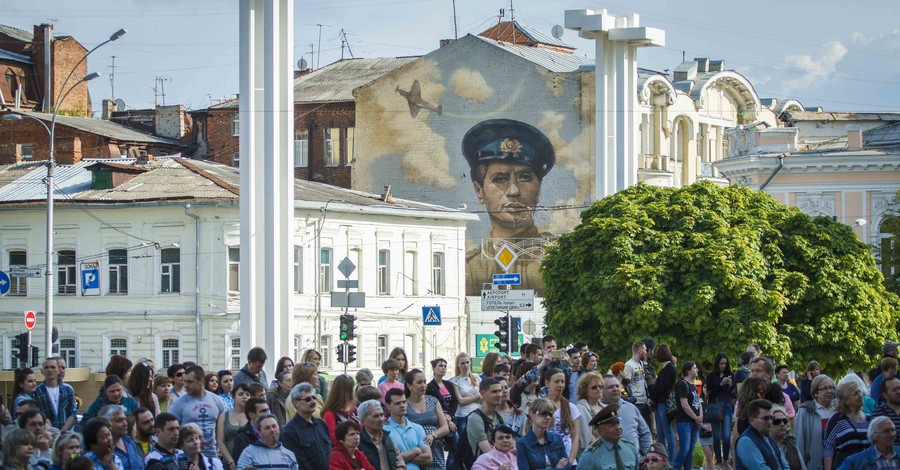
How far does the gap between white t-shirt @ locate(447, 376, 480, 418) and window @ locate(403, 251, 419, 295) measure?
38518 millimetres

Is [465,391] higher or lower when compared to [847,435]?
higher

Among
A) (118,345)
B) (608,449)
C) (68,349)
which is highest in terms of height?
(608,449)

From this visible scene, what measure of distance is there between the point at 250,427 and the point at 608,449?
3120 millimetres

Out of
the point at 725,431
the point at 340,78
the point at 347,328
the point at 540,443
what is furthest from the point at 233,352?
the point at 540,443

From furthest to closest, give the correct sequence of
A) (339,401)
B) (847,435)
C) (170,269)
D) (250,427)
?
1. (170,269)
2. (847,435)
3. (339,401)
4. (250,427)

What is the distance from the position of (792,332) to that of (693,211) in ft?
13.2

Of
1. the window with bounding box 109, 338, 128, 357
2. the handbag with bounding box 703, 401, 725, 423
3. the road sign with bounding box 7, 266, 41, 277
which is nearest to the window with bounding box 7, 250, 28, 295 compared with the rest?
the window with bounding box 109, 338, 128, 357

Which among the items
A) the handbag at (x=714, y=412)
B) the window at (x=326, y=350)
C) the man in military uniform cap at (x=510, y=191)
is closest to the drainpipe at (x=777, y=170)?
the man in military uniform cap at (x=510, y=191)

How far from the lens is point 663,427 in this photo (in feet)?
66.9

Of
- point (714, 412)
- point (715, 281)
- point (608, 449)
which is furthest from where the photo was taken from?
point (715, 281)

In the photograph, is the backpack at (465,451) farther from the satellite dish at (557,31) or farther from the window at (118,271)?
the satellite dish at (557,31)

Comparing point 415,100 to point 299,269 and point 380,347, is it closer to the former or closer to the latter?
point 380,347

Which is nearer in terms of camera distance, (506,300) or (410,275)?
(506,300)

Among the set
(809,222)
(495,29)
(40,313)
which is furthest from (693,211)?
(495,29)
